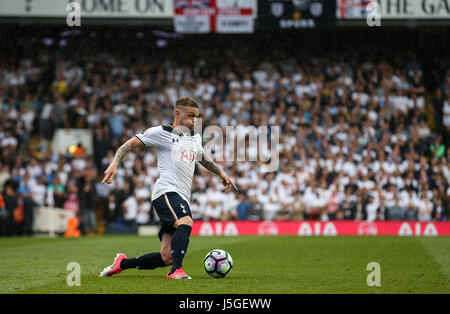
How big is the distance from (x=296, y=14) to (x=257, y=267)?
1544cm

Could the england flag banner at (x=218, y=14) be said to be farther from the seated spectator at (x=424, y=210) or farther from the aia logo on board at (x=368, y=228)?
the seated spectator at (x=424, y=210)

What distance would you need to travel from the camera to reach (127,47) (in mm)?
30562

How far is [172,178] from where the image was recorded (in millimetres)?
9008

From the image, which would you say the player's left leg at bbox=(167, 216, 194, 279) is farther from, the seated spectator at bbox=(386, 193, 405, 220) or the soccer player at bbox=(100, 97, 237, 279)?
the seated spectator at bbox=(386, 193, 405, 220)

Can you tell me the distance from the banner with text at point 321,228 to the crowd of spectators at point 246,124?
323mm

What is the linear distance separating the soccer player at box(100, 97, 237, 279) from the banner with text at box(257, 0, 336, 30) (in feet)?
55.1

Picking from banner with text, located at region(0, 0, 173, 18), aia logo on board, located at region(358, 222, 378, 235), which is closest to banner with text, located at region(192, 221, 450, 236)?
aia logo on board, located at region(358, 222, 378, 235)

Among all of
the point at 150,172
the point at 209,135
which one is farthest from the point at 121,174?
the point at 209,135

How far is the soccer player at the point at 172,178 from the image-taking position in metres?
8.80

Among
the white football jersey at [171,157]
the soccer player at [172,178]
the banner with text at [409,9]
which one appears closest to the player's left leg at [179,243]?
the soccer player at [172,178]

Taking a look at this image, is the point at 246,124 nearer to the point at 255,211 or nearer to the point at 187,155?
the point at 255,211

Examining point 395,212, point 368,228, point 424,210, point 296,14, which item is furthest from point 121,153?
point 296,14

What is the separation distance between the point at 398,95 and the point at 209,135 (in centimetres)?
731

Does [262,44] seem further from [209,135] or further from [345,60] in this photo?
[209,135]
